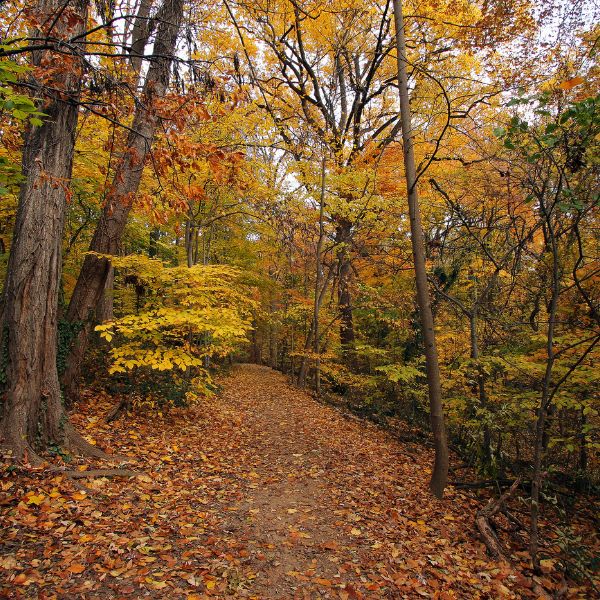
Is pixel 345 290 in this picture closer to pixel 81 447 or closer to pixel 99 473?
pixel 81 447

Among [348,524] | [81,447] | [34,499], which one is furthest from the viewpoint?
[81,447]

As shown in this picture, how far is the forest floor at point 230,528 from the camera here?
10.2ft

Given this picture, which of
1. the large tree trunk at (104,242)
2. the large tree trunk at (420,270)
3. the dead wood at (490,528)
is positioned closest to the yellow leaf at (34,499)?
the large tree trunk at (104,242)

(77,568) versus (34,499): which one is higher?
(34,499)

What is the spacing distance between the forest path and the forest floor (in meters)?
0.01

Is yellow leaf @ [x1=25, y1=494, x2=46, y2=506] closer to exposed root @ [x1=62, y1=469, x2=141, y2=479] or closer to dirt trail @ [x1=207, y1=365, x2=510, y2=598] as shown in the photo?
exposed root @ [x1=62, y1=469, x2=141, y2=479]

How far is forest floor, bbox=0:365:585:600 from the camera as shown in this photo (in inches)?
122

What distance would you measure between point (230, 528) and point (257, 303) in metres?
4.55

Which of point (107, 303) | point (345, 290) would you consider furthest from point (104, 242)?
point (345, 290)

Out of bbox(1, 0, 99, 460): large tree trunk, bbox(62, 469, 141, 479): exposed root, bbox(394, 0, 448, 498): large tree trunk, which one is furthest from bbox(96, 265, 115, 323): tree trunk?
bbox(394, 0, 448, 498): large tree trunk

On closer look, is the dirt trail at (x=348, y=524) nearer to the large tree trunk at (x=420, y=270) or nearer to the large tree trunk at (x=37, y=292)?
the large tree trunk at (x=420, y=270)

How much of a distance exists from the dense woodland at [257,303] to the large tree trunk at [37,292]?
0.02m

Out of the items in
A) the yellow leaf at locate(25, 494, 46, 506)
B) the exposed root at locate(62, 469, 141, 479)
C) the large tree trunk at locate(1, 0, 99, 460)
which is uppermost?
the large tree trunk at locate(1, 0, 99, 460)

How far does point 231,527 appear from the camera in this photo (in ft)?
13.4
